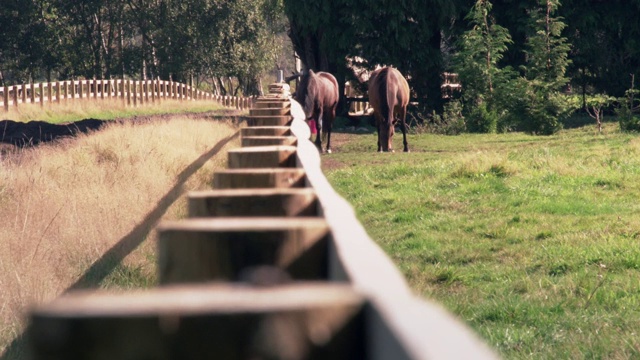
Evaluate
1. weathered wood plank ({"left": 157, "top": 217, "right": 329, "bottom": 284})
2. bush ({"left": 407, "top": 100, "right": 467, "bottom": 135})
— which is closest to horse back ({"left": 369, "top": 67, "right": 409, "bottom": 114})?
bush ({"left": 407, "top": 100, "right": 467, "bottom": 135})

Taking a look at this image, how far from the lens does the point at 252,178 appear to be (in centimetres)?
288

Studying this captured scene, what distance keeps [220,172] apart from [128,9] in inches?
2439

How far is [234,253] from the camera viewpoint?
A: 1910mm

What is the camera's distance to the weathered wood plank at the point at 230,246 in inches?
73.1

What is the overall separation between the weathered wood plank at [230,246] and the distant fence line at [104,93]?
108ft

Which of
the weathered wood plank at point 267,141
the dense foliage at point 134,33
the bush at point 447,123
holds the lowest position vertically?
the bush at point 447,123

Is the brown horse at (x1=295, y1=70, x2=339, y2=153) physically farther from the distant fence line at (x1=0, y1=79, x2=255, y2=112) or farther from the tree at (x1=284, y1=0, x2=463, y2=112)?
the distant fence line at (x1=0, y1=79, x2=255, y2=112)

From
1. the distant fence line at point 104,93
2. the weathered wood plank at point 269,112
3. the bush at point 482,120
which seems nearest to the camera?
the weathered wood plank at point 269,112

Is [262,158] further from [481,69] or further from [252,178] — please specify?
[481,69]

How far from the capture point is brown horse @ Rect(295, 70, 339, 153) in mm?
19828

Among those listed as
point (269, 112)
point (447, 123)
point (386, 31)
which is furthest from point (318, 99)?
point (269, 112)

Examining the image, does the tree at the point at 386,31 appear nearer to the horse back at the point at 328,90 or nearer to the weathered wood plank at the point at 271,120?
the horse back at the point at 328,90

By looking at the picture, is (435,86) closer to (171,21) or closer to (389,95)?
(389,95)

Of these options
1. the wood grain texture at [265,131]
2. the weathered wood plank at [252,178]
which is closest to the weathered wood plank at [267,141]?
the wood grain texture at [265,131]
